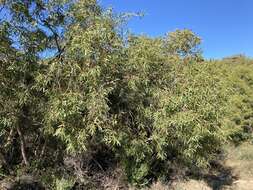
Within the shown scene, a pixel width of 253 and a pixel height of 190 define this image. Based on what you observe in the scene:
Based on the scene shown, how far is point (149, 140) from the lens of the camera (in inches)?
349

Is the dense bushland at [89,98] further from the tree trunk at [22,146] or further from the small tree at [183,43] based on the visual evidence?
the small tree at [183,43]

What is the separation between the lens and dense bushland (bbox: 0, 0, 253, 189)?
736cm

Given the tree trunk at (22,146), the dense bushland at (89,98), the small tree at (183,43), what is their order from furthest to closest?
the small tree at (183,43) < the tree trunk at (22,146) < the dense bushland at (89,98)

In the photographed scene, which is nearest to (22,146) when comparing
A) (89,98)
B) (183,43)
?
(89,98)

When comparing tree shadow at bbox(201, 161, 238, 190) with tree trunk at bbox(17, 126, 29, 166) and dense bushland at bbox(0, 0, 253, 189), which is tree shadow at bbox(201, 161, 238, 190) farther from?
tree trunk at bbox(17, 126, 29, 166)

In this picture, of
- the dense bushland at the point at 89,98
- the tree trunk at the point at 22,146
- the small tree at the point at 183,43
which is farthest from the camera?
the small tree at the point at 183,43

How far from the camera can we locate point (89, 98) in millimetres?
7262

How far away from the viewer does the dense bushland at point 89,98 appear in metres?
7.36

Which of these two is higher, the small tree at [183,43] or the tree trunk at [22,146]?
the small tree at [183,43]

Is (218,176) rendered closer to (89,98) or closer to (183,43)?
(183,43)

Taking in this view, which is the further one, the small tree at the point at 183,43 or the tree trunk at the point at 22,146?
the small tree at the point at 183,43

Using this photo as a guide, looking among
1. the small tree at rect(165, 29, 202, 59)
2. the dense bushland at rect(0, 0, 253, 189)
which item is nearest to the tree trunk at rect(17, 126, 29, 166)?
the dense bushland at rect(0, 0, 253, 189)

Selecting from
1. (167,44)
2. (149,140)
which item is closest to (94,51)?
(149,140)

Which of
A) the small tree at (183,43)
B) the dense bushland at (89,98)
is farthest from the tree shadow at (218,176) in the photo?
the small tree at (183,43)
